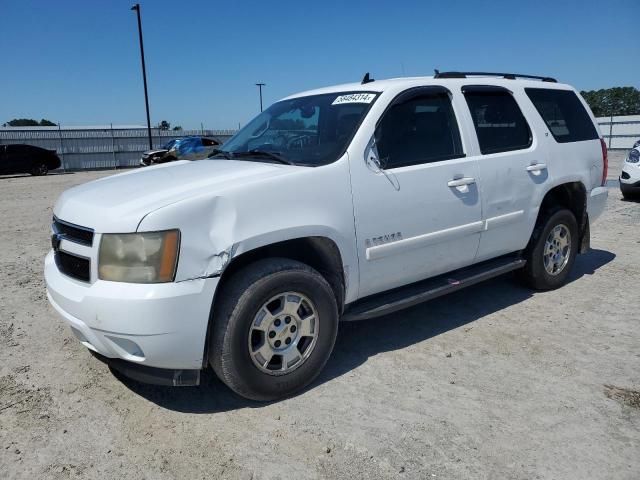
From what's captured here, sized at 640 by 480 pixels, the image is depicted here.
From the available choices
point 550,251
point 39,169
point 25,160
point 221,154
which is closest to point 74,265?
point 221,154

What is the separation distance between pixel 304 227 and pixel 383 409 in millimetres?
1145

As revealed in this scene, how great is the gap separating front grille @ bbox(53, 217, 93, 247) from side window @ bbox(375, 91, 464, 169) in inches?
72.5

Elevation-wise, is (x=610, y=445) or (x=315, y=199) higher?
(x=315, y=199)

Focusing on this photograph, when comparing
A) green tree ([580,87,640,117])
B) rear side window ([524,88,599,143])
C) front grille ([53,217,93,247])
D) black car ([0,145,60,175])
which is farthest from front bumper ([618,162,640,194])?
green tree ([580,87,640,117])

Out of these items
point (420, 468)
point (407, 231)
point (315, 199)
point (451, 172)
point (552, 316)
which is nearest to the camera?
point (420, 468)

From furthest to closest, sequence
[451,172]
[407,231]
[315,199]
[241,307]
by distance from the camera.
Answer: [451,172] < [407,231] < [315,199] < [241,307]

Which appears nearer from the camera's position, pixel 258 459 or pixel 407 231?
pixel 258 459

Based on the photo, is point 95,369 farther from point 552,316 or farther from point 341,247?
point 552,316

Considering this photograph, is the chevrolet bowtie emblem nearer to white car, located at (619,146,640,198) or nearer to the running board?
the running board

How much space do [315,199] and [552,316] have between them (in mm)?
2523

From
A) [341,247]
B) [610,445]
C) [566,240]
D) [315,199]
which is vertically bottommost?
[610,445]

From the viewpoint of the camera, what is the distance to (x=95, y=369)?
3496mm

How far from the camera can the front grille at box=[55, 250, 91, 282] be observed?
277cm

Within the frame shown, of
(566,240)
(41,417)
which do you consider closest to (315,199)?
(41,417)
